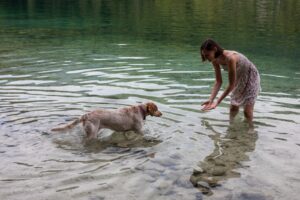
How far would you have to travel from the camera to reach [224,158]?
970 centimetres

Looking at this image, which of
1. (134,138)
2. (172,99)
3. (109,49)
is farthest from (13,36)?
(134,138)

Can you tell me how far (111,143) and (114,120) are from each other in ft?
1.94

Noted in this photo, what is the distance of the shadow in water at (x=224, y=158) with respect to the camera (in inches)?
334

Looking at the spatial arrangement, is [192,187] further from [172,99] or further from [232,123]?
[172,99]

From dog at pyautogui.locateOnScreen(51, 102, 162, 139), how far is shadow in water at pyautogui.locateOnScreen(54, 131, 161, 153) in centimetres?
23

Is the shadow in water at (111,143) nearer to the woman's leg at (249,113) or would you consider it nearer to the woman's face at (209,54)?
the woman's face at (209,54)

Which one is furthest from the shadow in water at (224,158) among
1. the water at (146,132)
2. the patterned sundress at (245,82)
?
the patterned sundress at (245,82)

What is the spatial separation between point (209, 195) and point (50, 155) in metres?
3.72

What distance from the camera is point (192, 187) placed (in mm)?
8164

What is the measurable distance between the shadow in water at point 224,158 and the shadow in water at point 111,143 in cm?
156

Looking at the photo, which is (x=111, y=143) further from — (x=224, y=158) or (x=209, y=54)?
(x=209, y=54)

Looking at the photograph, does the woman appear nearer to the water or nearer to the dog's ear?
the water

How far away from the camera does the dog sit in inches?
397

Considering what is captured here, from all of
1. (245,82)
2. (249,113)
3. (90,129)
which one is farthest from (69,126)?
(249,113)
